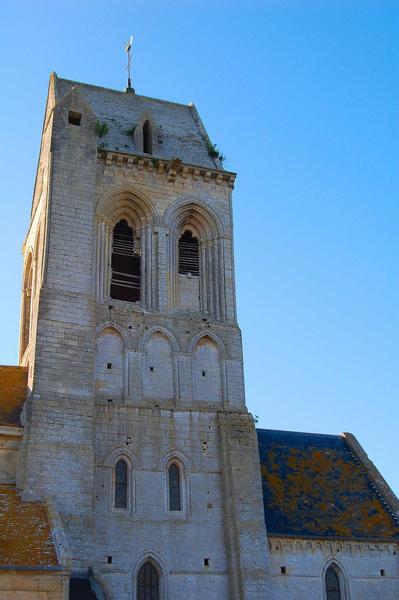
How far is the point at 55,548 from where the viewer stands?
19766 mm

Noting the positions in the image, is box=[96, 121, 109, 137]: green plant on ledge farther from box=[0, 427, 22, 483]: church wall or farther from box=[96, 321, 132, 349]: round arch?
box=[0, 427, 22, 483]: church wall

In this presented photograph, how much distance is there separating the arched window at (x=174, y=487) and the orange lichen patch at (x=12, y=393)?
16.0 ft

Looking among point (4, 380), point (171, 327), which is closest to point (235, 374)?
point (171, 327)

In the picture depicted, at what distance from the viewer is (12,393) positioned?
81.7 ft

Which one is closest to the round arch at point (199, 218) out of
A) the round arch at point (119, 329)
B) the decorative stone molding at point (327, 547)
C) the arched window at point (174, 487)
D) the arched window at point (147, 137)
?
the arched window at point (147, 137)

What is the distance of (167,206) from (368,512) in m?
12.6

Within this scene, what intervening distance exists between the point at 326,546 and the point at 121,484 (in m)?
6.94

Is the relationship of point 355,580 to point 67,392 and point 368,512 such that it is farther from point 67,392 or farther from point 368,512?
point 67,392

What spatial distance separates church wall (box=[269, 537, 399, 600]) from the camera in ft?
82.5

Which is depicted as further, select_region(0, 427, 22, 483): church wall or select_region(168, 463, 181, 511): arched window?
select_region(168, 463, 181, 511): arched window

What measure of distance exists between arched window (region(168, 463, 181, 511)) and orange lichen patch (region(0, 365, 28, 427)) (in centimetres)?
489

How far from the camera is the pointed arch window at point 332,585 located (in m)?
25.7

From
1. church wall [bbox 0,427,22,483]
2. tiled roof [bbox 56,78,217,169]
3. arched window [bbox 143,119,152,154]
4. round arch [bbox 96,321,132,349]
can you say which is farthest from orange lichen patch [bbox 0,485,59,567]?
arched window [bbox 143,119,152,154]

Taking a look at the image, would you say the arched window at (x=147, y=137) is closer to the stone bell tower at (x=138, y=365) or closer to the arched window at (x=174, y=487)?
the stone bell tower at (x=138, y=365)
